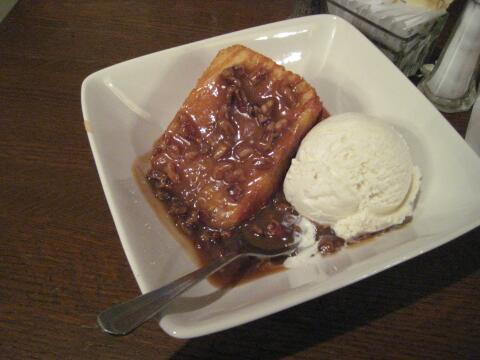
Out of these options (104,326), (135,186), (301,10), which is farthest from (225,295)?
(301,10)

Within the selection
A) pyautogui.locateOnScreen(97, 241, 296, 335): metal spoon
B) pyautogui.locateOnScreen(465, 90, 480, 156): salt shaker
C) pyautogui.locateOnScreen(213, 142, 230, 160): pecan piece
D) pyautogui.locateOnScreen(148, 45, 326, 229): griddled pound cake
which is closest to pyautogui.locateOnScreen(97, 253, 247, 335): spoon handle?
pyautogui.locateOnScreen(97, 241, 296, 335): metal spoon

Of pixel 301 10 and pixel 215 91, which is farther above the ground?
pixel 301 10

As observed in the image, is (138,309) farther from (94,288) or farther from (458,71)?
(458,71)

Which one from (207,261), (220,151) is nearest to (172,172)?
(220,151)

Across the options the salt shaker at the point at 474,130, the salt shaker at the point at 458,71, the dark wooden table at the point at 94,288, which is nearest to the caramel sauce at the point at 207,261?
the dark wooden table at the point at 94,288

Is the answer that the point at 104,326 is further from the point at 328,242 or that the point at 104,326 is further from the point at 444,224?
the point at 444,224
